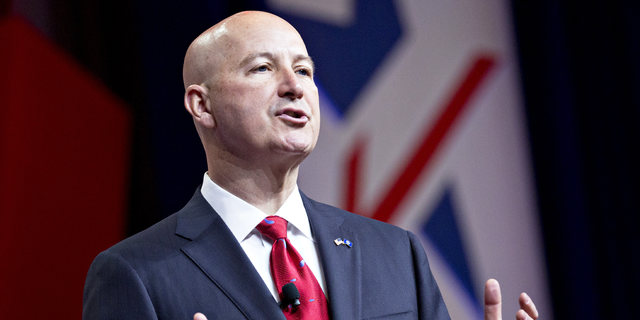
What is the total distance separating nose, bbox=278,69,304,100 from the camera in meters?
1.39

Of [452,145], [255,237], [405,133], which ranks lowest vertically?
[255,237]

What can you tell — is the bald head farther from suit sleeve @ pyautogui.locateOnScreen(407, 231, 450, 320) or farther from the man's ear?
suit sleeve @ pyautogui.locateOnScreen(407, 231, 450, 320)

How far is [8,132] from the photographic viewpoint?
2143 millimetres

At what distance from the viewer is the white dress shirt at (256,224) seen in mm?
1343

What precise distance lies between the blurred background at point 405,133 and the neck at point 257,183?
113cm

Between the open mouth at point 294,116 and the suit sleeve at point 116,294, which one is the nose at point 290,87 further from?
the suit sleeve at point 116,294

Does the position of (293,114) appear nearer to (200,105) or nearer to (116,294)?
(200,105)

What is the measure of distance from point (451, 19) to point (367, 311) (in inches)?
91.0

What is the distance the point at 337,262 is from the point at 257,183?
278mm

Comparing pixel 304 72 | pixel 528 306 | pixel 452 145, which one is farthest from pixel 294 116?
pixel 452 145

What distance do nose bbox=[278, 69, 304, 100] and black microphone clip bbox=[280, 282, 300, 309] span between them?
46 cm

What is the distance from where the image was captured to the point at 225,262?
4.19 feet

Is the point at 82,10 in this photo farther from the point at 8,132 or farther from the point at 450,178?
the point at 450,178

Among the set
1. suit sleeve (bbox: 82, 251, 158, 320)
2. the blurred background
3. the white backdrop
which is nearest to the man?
suit sleeve (bbox: 82, 251, 158, 320)
